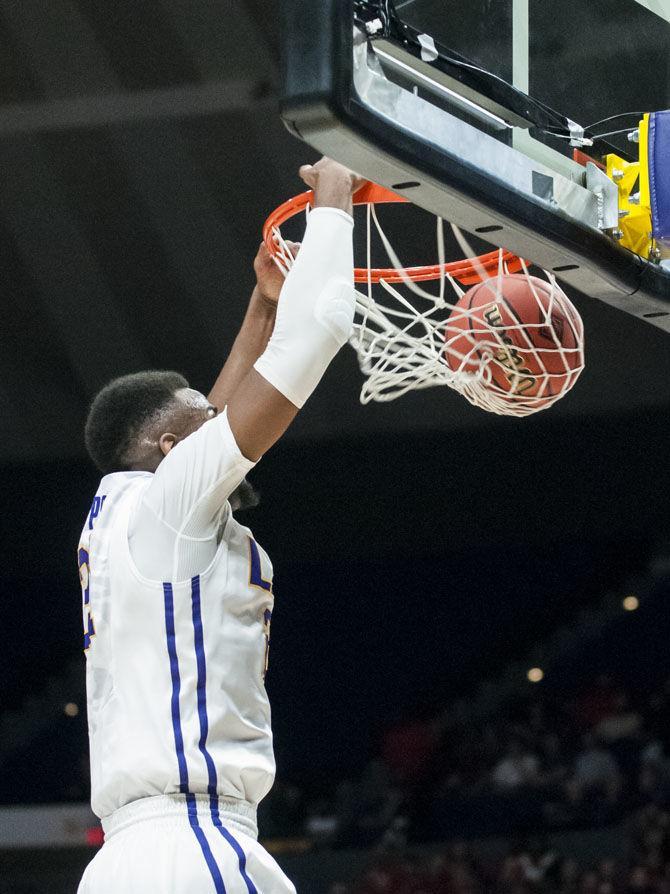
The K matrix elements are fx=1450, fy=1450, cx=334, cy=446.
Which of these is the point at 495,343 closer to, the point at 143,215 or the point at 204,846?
the point at 204,846

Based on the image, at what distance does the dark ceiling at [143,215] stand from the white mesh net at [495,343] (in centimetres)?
379

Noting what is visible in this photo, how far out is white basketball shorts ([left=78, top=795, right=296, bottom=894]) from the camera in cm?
263

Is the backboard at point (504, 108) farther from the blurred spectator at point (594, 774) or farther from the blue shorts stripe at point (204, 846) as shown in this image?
the blurred spectator at point (594, 774)

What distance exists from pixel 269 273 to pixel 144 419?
62cm

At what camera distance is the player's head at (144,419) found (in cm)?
303

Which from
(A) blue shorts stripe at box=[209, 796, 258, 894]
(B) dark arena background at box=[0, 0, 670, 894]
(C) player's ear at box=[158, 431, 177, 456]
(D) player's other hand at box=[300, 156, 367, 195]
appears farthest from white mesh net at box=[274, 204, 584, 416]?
(B) dark arena background at box=[0, 0, 670, 894]

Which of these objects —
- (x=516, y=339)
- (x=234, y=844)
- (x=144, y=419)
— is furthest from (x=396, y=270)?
(x=234, y=844)

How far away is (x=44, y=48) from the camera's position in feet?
22.8

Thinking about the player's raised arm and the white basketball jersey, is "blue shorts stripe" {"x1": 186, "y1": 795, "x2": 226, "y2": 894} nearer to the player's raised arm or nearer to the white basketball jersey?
the white basketball jersey

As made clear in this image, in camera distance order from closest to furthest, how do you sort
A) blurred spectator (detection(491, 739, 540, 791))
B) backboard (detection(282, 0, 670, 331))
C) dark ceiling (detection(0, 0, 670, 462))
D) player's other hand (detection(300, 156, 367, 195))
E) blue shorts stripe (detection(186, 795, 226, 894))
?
backboard (detection(282, 0, 670, 331)), blue shorts stripe (detection(186, 795, 226, 894)), player's other hand (detection(300, 156, 367, 195)), dark ceiling (detection(0, 0, 670, 462)), blurred spectator (detection(491, 739, 540, 791))

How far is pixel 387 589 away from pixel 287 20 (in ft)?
32.7

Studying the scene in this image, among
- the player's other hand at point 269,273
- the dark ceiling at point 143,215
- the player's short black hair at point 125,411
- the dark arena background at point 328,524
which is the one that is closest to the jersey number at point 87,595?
the player's short black hair at point 125,411

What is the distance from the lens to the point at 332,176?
2.86 m

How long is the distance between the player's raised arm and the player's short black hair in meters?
0.38
